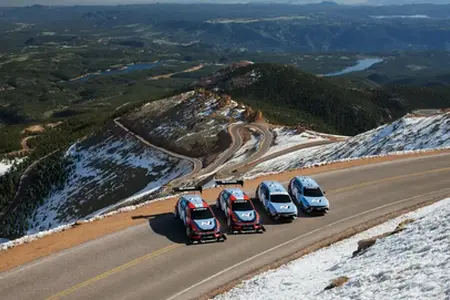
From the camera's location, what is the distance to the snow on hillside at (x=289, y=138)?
83.8m

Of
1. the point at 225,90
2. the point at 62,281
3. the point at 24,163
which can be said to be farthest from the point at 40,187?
the point at 225,90

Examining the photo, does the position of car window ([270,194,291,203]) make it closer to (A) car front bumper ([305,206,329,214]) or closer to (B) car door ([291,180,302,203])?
(A) car front bumper ([305,206,329,214])

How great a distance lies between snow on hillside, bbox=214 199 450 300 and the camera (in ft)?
51.1

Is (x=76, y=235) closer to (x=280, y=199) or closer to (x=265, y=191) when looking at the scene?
(x=265, y=191)

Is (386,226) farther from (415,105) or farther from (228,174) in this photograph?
(415,105)

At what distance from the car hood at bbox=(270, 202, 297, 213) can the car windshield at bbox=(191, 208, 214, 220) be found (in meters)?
4.91

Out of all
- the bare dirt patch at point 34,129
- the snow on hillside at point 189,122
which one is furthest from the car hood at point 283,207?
the bare dirt patch at point 34,129

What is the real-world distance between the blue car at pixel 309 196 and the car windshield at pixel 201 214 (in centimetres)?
761

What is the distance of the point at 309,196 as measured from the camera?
32.9 metres

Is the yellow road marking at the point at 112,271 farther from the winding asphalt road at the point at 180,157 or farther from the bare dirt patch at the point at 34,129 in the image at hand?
the bare dirt patch at the point at 34,129

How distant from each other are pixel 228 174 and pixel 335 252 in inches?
1594

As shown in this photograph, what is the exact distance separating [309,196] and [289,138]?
186 ft

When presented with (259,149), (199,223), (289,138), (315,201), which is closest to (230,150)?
(259,149)

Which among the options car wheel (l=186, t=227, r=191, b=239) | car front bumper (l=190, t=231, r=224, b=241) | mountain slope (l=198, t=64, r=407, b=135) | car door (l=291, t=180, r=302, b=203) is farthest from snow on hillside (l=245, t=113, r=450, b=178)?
mountain slope (l=198, t=64, r=407, b=135)
